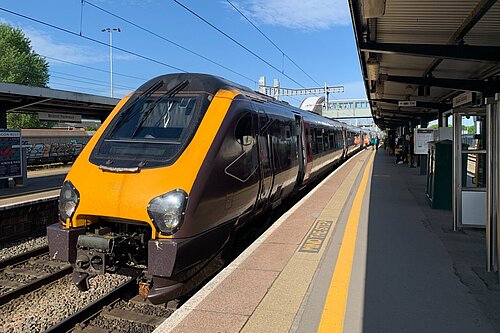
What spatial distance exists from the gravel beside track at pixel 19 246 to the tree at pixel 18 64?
138ft

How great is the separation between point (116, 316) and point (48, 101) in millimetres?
11580

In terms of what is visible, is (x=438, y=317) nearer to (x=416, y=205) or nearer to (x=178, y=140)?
(x=178, y=140)

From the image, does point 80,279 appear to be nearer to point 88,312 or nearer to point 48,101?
point 88,312

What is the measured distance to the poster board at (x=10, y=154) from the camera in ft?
45.0

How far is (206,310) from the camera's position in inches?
140

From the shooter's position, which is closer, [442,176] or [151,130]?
[151,130]

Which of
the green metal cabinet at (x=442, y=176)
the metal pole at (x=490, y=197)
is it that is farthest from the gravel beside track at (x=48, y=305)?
the green metal cabinet at (x=442, y=176)

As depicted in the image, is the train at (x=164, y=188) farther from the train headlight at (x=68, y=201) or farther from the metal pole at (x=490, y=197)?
the metal pole at (x=490, y=197)

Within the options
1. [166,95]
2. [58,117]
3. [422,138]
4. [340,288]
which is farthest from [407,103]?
[58,117]

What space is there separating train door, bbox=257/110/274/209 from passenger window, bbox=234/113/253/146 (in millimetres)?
397

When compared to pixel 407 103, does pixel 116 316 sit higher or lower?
lower

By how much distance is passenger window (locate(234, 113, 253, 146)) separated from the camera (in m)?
5.38

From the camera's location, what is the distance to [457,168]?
6.47 meters

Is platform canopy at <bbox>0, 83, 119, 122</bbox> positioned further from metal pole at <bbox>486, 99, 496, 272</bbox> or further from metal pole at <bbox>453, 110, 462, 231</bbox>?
metal pole at <bbox>486, 99, 496, 272</bbox>
